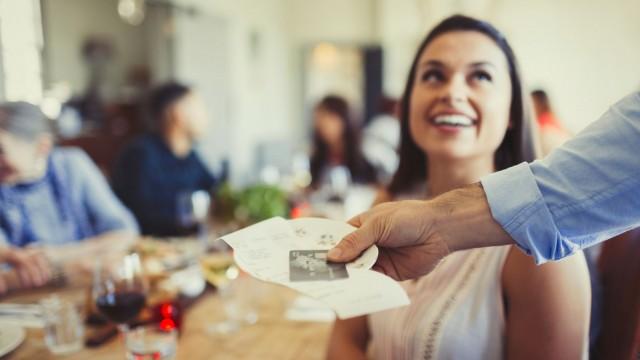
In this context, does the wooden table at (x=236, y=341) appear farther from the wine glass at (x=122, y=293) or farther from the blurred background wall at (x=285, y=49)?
the blurred background wall at (x=285, y=49)

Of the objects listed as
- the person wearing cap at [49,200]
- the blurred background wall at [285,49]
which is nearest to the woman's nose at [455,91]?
the person wearing cap at [49,200]

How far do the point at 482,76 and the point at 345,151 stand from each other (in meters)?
2.84

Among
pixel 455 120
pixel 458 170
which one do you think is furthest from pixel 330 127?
pixel 455 120

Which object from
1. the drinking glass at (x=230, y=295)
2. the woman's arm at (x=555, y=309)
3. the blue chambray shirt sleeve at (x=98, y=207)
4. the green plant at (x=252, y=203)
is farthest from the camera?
the blue chambray shirt sleeve at (x=98, y=207)

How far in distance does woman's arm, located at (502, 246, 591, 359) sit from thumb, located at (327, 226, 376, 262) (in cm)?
38

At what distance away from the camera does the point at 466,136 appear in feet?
3.72

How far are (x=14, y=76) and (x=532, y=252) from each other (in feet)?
10.9

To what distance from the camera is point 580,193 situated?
31.3 inches

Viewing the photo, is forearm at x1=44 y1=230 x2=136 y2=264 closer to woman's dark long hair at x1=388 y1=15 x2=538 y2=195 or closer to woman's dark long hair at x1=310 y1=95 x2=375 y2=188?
woman's dark long hair at x1=388 y1=15 x2=538 y2=195

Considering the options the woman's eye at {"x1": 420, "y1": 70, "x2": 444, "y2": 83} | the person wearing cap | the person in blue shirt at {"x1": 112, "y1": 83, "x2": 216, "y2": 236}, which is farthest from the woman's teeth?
the person in blue shirt at {"x1": 112, "y1": 83, "x2": 216, "y2": 236}

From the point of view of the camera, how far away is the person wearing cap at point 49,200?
1.94 metres

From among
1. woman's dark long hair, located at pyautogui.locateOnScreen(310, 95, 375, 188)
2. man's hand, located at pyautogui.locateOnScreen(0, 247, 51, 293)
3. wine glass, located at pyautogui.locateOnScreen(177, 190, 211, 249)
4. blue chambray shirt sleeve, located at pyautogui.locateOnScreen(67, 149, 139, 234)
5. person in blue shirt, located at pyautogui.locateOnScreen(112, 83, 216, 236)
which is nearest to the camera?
man's hand, located at pyautogui.locateOnScreen(0, 247, 51, 293)

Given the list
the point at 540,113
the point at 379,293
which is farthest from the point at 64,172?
the point at 540,113

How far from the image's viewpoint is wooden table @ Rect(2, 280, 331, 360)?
1212 millimetres
